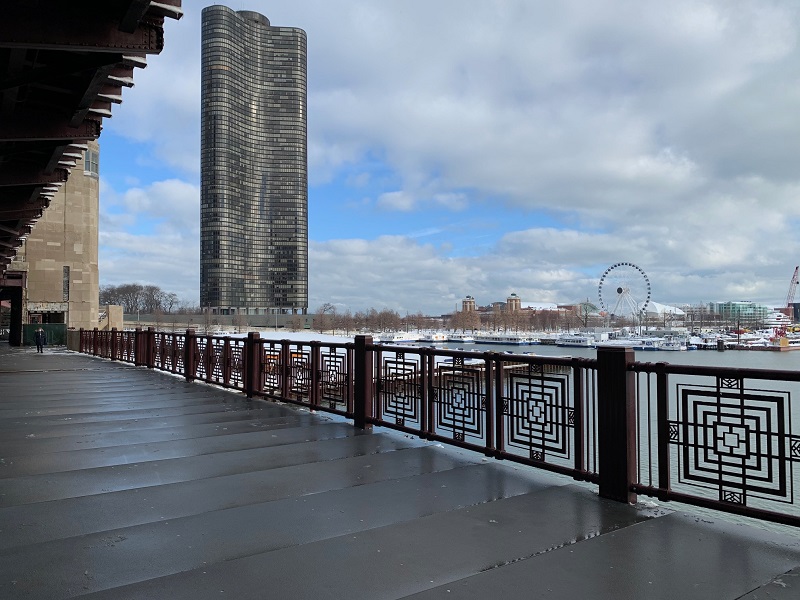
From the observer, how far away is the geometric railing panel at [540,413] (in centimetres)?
484

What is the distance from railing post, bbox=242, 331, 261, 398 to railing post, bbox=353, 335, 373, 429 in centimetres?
356

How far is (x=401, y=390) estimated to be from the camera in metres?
6.98

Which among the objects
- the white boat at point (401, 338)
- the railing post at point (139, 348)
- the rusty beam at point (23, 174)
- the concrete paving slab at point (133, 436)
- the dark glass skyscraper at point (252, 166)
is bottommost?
the white boat at point (401, 338)

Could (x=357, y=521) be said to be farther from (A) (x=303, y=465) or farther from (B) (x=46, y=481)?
(B) (x=46, y=481)

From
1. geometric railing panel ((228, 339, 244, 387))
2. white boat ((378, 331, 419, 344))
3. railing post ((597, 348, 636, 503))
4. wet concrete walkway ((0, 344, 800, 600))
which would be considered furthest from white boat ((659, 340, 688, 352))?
wet concrete walkway ((0, 344, 800, 600))

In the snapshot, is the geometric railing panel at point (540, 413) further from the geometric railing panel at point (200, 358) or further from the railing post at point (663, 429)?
the geometric railing panel at point (200, 358)

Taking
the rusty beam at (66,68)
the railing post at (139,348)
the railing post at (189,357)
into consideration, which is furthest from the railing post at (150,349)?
the rusty beam at (66,68)

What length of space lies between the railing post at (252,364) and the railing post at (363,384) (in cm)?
356

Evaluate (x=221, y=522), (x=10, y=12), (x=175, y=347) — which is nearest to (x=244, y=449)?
(x=221, y=522)

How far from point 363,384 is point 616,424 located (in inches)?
149

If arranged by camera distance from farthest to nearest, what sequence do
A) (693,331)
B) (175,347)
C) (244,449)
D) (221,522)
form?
1. (693,331)
2. (175,347)
3. (244,449)
4. (221,522)

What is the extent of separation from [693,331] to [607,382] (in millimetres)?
76855

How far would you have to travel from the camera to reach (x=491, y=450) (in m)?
5.43

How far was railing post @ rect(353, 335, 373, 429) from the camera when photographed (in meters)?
7.37
